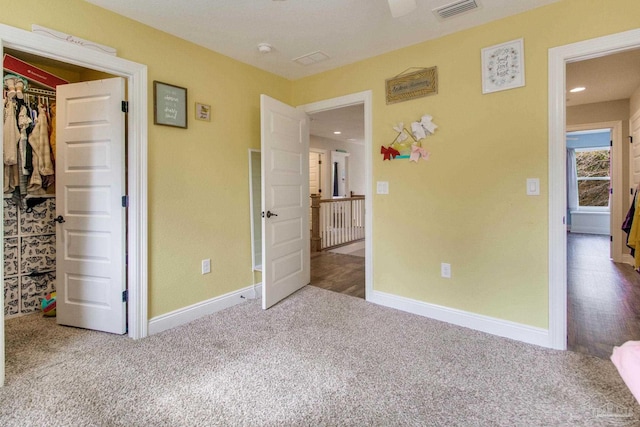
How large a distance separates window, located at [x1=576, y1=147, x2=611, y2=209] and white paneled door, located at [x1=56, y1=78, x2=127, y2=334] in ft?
31.6

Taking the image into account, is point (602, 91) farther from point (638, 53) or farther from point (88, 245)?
point (88, 245)

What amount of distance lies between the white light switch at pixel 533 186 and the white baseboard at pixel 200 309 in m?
2.59

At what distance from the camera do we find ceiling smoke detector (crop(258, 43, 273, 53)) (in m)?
2.69

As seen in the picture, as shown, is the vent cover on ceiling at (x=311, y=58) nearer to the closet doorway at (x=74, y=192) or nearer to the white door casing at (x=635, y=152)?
the closet doorway at (x=74, y=192)

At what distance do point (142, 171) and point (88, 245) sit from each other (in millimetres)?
764

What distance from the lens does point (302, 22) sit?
235 centimetres

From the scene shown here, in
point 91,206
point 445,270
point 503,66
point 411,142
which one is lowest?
point 445,270

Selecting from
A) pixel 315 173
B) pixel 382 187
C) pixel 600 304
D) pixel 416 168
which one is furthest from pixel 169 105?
pixel 315 173

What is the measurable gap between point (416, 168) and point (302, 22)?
4.96ft

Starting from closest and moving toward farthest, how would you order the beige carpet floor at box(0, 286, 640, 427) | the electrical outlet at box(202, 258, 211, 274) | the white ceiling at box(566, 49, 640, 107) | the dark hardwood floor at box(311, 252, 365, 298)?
the beige carpet floor at box(0, 286, 640, 427)
the electrical outlet at box(202, 258, 211, 274)
the white ceiling at box(566, 49, 640, 107)
the dark hardwood floor at box(311, 252, 365, 298)

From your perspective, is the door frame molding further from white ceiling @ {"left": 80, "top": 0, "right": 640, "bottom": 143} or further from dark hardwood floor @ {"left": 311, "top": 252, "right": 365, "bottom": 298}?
dark hardwood floor @ {"left": 311, "top": 252, "right": 365, "bottom": 298}

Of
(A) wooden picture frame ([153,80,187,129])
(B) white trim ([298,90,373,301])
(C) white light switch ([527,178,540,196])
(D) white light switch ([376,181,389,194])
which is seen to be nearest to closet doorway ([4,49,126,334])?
(A) wooden picture frame ([153,80,187,129])

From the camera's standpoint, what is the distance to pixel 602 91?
163 inches

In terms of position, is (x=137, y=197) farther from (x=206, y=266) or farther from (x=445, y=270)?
(x=445, y=270)
